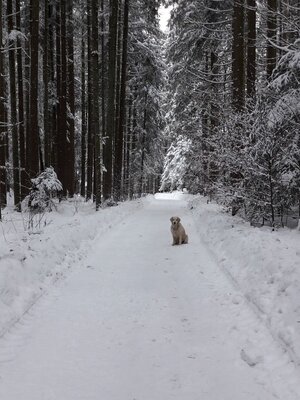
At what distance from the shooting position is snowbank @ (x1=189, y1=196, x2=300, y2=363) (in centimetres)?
460

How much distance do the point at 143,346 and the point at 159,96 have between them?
1070 inches

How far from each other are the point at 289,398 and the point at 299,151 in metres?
7.15

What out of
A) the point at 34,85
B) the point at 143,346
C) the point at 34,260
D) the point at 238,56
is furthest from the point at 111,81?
the point at 143,346

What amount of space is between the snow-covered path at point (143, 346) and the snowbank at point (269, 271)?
0.55 feet

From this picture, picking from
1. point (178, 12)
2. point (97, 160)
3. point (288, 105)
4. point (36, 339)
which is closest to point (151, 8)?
point (178, 12)

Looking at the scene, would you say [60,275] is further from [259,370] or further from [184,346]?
[259,370]

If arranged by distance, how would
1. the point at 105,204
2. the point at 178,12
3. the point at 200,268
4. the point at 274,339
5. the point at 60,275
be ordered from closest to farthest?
the point at 274,339 → the point at 60,275 → the point at 200,268 → the point at 105,204 → the point at 178,12

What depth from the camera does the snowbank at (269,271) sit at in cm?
460

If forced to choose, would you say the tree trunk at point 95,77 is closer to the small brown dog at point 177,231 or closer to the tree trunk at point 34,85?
the tree trunk at point 34,85

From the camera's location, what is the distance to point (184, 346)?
4504 mm

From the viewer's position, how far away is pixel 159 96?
2989cm

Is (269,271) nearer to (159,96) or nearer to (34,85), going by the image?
(34,85)

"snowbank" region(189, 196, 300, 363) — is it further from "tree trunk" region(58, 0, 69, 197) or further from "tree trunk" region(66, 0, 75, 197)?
"tree trunk" region(66, 0, 75, 197)

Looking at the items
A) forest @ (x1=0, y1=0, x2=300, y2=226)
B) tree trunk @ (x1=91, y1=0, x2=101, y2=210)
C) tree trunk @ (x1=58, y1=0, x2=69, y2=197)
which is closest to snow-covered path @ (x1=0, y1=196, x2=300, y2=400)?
forest @ (x1=0, y1=0, x2=300, y2=226)
